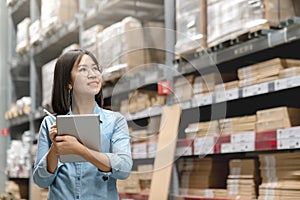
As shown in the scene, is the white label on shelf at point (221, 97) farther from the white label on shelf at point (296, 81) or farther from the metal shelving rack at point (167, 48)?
the white label on shelf at point (296, 81)

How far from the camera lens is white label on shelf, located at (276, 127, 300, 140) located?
2215 millimetres

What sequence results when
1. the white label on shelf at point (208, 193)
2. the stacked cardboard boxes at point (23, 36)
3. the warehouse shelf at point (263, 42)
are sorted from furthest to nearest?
the stacked cardboard boxes at point (23, 36)
the white label on shelf at point (208, 193)
the warehouse shelf at point (263, 42)

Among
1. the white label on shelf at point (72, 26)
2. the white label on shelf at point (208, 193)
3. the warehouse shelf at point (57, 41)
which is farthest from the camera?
the white label on shelf at point (72, 26)

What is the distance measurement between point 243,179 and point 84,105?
190 centimetres

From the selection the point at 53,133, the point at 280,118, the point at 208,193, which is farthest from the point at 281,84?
the point at 53,133

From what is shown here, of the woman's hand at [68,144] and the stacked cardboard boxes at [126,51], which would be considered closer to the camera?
the woman's hand at [68,144]

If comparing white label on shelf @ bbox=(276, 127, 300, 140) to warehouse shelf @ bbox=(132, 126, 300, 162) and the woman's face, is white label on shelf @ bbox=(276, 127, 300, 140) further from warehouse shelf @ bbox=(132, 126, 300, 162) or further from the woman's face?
the woman's face

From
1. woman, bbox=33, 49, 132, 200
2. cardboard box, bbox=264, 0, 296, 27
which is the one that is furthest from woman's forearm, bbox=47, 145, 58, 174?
cardboard box, bbox=264, 0, 296, 27

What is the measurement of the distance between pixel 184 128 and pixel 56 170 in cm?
24

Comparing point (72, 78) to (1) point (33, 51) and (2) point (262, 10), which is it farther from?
(1) point (33, 51)

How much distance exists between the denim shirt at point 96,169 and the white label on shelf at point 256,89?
166 centimetres

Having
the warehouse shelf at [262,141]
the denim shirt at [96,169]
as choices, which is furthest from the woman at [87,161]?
the warehouse shelf at [262,141]

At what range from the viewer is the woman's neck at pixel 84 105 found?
3.02 ft

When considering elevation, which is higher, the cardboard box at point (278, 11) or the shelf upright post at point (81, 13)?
the shelf upright post at point (81, 13)
